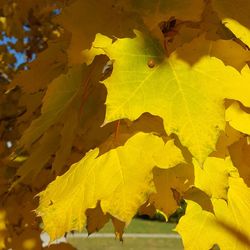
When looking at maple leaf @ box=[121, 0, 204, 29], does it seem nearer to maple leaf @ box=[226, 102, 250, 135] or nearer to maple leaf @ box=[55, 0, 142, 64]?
maple leaf @ box=[55, 0, 142, 64]

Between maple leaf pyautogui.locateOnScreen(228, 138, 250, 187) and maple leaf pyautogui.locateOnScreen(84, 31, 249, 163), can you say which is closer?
maple leaf pyautogui.locateOnScreen(84, 31, 249, 163)

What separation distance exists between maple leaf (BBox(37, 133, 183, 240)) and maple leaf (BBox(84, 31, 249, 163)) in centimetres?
6

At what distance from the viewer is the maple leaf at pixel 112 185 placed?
672mm

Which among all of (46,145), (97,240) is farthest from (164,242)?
(46,145)

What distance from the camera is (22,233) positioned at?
5.21ft

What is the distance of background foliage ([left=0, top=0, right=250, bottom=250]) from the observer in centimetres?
68

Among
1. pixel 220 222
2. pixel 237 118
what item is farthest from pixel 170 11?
pixel 220 222

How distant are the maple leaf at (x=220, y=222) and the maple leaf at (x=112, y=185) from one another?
120 millimetres

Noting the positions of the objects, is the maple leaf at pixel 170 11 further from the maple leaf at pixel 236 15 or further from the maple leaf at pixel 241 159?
the maple leaf at pixel 241 159

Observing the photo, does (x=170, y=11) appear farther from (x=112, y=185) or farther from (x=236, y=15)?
(x=112, y=185)

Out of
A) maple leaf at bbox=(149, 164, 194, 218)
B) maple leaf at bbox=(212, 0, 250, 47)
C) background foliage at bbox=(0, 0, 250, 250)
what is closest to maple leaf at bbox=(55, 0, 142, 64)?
background foliage at bbox=(0, 0, 250, 250)

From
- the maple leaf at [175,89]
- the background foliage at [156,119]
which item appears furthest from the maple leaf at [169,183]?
the maple leaf at [175,89]

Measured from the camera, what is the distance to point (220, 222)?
797 millimetres

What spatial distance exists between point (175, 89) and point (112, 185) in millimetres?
173
